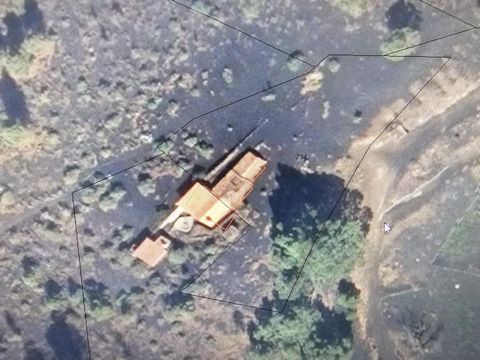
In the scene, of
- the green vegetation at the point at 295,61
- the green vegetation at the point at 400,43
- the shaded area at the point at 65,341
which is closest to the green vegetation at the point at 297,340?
the shaded area at the point at 65,341

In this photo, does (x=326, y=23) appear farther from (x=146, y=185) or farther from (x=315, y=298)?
(x=315, y=298)

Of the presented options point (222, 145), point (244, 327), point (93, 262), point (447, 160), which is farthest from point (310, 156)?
point (93, 262)

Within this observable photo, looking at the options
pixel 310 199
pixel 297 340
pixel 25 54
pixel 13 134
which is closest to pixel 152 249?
pixel 310 199

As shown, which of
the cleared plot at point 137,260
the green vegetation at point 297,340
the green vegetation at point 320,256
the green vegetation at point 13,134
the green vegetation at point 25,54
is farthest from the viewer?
the cleared plot at point 137,260

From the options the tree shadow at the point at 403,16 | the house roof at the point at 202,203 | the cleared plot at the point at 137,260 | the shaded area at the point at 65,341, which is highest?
the tree shadow at the point at 403,16

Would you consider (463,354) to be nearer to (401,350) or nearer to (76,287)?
(401,350)

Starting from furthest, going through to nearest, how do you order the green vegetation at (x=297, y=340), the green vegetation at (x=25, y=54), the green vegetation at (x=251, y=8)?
the green vegetation at (x=251, y=8) < the green vegetation at (x=25, y=54) < the green vegetation at (x=297, y=340)

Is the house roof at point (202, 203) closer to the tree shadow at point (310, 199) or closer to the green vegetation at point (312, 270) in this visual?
the tree shadow at point (310, 199)
